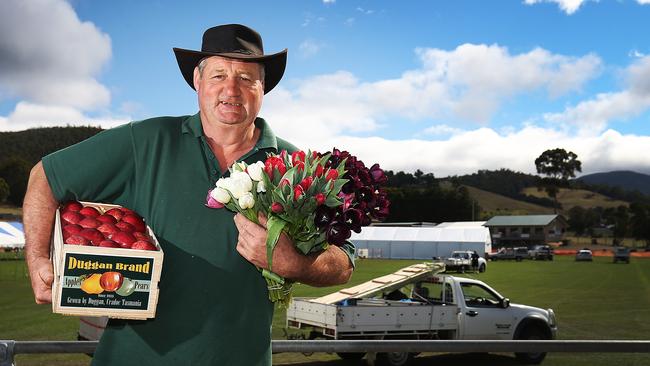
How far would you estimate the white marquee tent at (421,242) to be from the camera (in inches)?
2530

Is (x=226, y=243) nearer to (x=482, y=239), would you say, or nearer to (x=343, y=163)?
(x=343, y=163)

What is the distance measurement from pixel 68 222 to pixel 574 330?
17.5 m

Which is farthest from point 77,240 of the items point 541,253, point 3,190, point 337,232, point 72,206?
point 3,190

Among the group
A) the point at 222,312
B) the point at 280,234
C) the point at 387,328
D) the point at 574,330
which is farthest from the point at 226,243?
the point at 574,330

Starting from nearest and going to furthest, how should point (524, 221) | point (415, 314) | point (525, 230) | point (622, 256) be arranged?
point (415, 314) → point (622, 256) → point (524, 221) → point (525, 230)

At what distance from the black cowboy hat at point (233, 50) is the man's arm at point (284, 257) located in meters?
0.78

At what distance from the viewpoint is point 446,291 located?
14297 mm

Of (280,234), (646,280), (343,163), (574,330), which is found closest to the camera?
(280,234)

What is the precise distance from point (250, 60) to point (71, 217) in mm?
938

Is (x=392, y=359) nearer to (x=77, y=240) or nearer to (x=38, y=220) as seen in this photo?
(x=38, y=220)

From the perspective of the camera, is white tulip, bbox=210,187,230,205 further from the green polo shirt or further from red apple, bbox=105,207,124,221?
red apple, bbox=105,207,124,221

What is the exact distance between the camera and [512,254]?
68375 mm

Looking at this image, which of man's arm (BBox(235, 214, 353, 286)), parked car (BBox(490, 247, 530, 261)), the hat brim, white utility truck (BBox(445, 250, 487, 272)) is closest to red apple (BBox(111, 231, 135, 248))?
man's arm (BBox(235, 214, 353, 286))

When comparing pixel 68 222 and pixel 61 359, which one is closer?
pixel 68 222
